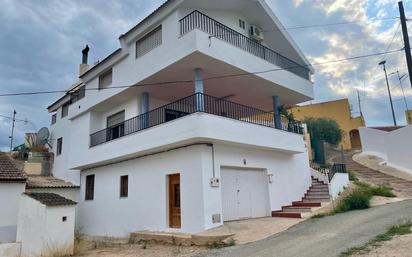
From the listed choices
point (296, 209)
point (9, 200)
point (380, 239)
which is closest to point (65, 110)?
point (9, 200)

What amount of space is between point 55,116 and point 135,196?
46.2 feet

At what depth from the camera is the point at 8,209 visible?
14.1m

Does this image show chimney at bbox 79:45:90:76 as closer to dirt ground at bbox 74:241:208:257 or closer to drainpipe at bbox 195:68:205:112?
drainpipe at bbox 195:68:205:112

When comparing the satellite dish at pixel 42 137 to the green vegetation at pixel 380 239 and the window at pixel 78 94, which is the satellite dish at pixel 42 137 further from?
the green vegetation at pixel 380 239

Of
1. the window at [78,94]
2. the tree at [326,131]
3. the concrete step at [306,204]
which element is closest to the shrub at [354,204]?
the concrete step at [306,204]

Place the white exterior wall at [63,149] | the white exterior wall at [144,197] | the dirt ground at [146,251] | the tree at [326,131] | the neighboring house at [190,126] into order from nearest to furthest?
the dirt ground at [146,251]
the white exterior wall at [144,197]
the neighboring house at [190,126]
the white exterior wall at [63,149]
the tree at [326,131]

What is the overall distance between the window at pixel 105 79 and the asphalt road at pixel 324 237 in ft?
38.8

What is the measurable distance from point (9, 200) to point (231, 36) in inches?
499

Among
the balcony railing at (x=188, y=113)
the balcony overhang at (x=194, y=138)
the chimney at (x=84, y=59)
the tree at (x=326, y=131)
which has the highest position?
the chimney at (x=84, y=59)

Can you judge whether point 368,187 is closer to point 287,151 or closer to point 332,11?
point 287,151

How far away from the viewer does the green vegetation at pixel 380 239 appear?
21.9ft

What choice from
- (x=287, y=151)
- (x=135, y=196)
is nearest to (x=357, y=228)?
(x=287, y=151)

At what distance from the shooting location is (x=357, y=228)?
9.08m

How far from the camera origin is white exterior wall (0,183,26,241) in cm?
1403
